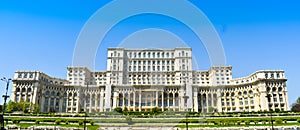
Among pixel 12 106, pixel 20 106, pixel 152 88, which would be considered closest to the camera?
pixel 12 106

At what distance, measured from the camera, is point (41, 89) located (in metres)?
75.6

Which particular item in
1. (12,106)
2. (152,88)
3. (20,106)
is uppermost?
(152,88)

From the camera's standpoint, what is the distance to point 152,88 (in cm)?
7431

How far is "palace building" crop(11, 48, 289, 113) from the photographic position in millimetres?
73000

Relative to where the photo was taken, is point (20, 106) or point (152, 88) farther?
point (152, 88)

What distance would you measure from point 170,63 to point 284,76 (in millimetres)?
38023

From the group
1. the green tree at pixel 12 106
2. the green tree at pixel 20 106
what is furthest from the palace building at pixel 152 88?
the green tree at pixel 12 106

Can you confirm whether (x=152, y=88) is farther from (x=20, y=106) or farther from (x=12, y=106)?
(x=12, y=106)

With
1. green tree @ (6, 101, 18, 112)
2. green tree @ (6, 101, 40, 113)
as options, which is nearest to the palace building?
green tree @ (6, 101, 40, 113)

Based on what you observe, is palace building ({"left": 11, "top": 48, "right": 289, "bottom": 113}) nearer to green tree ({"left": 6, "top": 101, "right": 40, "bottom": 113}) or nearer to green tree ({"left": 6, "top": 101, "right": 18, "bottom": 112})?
green tree ({"left": 6, "top": 101, "right": 40, "bottom": 113})

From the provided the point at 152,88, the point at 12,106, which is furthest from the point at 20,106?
the point at 152,88

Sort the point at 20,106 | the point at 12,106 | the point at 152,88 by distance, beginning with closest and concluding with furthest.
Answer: the point at 12,106, the point at 20,106, the point at 152,88

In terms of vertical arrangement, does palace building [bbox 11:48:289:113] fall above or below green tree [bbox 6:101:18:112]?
above

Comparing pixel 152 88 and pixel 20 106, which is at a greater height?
pixel 152 88
